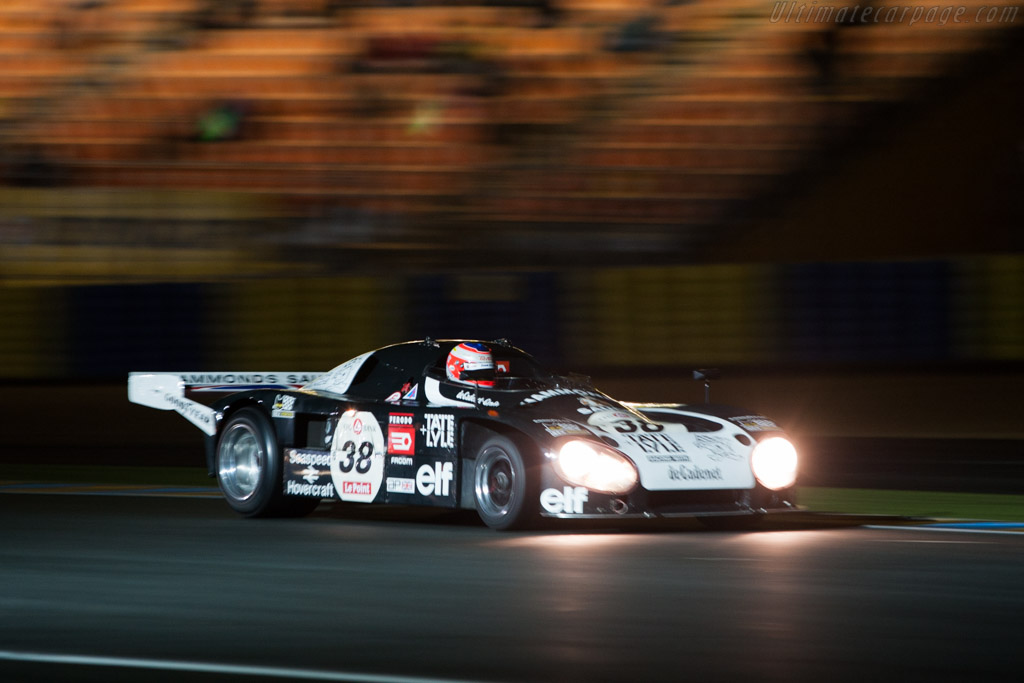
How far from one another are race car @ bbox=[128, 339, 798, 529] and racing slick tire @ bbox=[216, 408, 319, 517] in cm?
1

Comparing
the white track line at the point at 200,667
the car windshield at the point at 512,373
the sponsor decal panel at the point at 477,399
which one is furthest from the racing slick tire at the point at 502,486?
the white track line at the point at 200,667

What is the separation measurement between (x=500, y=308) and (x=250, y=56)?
10742 millimetres

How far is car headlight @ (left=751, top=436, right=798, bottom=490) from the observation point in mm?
9656

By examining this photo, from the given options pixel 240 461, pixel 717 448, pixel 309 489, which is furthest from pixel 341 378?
pixel 717 448

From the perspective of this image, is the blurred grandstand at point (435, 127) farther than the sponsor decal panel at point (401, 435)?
Yes

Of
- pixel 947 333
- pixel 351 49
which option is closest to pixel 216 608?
pixel 947 333

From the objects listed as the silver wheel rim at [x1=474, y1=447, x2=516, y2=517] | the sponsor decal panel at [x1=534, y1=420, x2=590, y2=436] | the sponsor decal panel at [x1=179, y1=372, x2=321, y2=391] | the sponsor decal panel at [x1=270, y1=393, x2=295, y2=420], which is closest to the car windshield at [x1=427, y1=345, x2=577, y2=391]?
the silver wheel rim at [x1=474, y1=447, x2=516, y2=517]

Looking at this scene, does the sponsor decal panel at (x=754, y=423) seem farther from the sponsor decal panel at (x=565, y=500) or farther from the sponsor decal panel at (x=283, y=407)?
the sponsor decal panel at (x=283, y=407)

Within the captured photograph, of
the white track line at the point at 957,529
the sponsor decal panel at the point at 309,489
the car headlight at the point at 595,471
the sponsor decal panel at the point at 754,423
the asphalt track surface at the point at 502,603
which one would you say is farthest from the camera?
the sponsor decal panel at the point at 309,489

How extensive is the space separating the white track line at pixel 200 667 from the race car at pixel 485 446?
3.94 m

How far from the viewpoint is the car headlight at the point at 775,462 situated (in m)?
9.66

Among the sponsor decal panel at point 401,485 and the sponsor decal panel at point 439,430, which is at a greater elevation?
the sponsor decal panel at point 439,430

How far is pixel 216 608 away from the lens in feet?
21.6

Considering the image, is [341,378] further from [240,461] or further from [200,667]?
[200,667]
